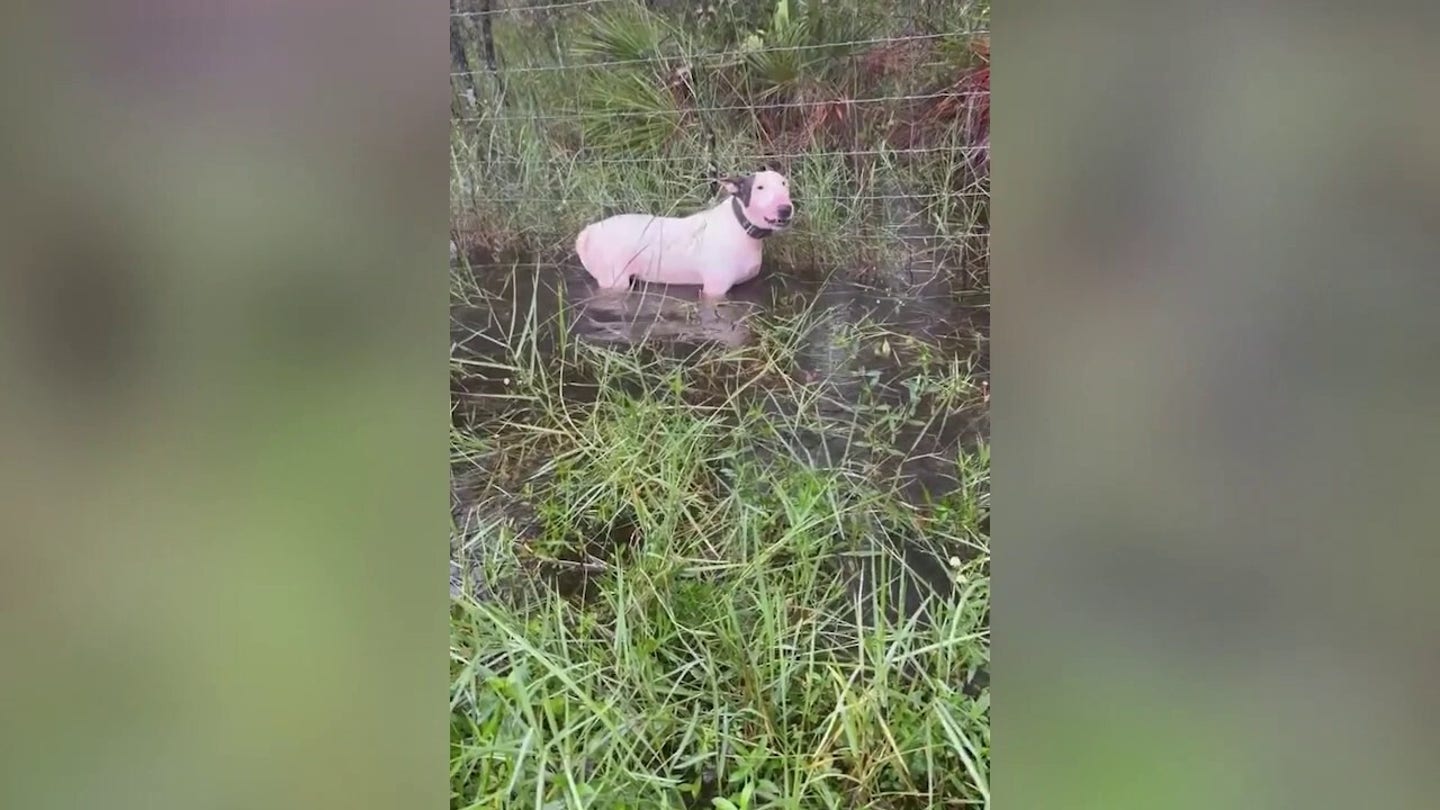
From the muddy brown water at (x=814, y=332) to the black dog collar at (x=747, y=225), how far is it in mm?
33

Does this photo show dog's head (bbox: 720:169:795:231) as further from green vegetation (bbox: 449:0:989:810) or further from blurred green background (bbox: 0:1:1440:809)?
blurred green background (bbox: 0:1:1440:809)

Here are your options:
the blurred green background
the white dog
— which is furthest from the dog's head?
the blurred green background

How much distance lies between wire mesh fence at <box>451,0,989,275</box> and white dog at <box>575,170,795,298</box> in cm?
1

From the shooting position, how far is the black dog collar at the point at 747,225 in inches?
34.3

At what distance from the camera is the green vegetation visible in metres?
0.83
